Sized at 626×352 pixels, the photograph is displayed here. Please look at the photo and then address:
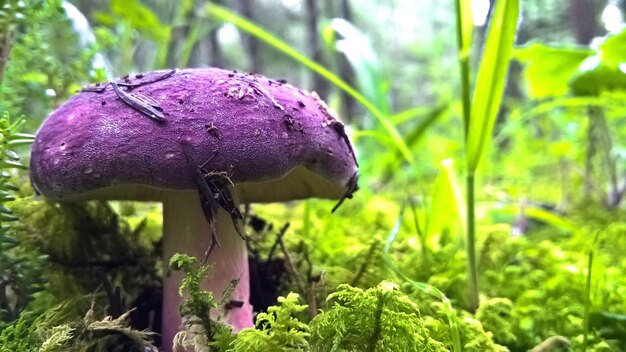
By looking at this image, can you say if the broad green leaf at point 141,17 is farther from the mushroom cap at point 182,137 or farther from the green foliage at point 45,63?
the mushroom cap at point 182,137

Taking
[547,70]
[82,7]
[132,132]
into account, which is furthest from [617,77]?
[82,7]

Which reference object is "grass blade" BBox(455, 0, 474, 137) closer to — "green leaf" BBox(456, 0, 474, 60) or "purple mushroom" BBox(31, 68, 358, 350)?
"green leaf" BBox(456, 0, 474, 60)

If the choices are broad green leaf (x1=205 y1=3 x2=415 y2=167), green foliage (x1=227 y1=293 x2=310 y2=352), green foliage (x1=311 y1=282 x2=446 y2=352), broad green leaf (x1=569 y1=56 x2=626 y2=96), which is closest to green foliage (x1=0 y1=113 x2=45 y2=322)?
green foliage (x1=227 y1=293 x2=310 y2=352)

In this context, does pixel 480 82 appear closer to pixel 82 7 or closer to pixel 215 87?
pixel 215 87

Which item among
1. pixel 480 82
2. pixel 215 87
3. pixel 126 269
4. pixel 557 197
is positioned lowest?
pixel 126 269

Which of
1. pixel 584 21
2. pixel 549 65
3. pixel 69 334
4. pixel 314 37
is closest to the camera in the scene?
pixel 69 334

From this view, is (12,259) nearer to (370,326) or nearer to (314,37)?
(370,326)

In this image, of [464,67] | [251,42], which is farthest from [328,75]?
[251,42]
